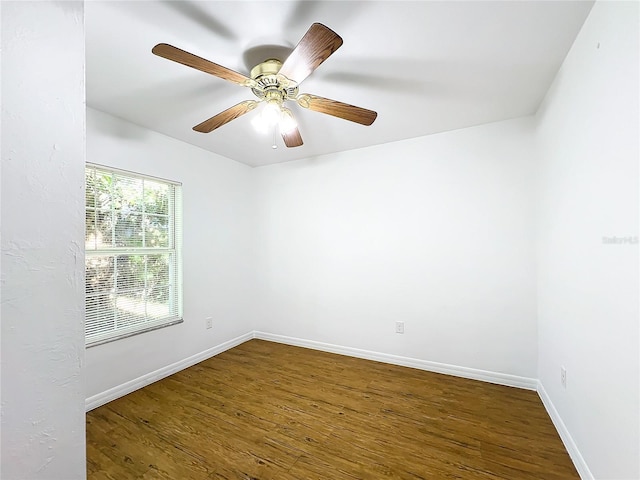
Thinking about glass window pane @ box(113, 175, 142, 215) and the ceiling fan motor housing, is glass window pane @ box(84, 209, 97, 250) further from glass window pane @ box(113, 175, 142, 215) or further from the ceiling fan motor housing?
the ceiling fan motor housing

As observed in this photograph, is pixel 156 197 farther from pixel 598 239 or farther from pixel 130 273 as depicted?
pixel 598 239

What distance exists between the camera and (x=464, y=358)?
2779 mm

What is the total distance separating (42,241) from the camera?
2.02ft

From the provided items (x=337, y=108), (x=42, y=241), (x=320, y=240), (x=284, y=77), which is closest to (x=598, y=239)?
(x=337, y=108)

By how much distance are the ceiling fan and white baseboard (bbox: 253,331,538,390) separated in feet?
7.80

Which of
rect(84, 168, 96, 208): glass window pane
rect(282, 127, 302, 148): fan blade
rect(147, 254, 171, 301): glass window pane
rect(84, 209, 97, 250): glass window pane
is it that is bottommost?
rect(147, 254, 171, 301): glass window pane

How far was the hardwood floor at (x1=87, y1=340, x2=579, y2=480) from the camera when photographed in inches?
65.6

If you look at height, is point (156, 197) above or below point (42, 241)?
above

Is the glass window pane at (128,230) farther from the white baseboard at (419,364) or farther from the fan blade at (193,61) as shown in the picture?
the white baseboard at (419,364)

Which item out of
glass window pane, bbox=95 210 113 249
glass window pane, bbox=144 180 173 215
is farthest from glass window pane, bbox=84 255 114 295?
glass window pane, bbox=144 180 173 215

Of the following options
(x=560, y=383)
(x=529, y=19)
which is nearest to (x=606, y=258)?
(x=560, y=383)

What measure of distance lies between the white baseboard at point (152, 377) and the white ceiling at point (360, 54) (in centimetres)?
230

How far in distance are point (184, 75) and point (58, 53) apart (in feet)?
4.68

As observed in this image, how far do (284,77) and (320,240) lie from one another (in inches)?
84.4
